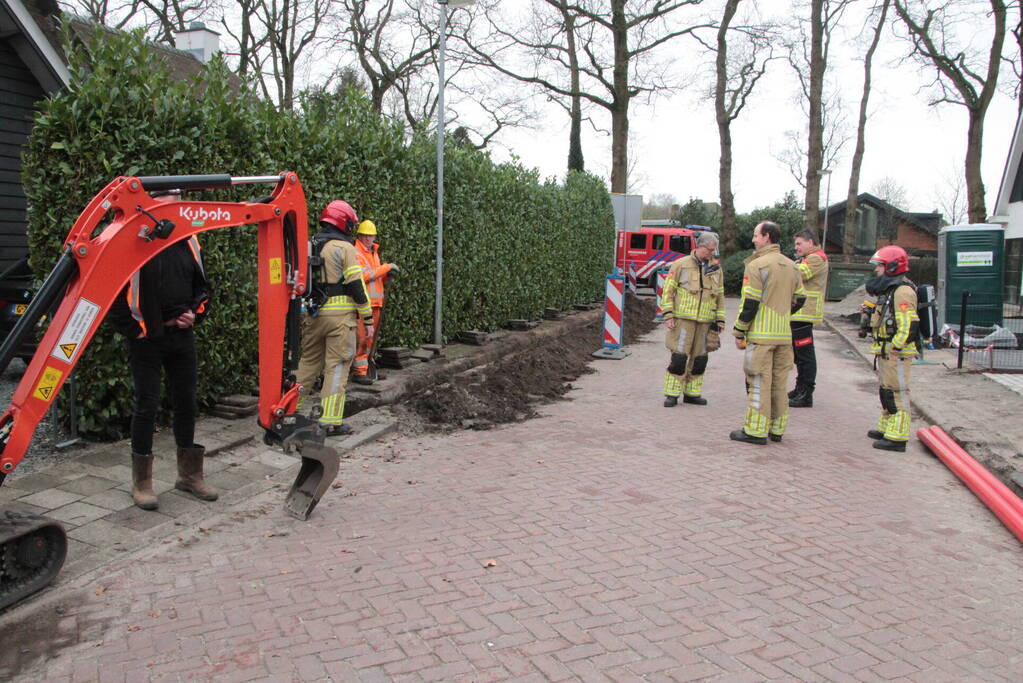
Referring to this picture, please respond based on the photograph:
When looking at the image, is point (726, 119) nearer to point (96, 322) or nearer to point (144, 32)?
point (144, 32)

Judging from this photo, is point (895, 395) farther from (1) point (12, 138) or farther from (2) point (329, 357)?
(1) point (12, 138)

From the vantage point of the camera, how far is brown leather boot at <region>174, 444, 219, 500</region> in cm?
527

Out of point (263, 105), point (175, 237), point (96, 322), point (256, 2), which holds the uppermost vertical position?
point (256, 2)

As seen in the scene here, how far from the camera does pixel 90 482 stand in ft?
17.6

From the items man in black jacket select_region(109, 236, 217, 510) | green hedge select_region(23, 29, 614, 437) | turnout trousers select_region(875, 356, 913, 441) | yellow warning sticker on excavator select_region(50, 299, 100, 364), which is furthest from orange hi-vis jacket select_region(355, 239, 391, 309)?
turnout trousers select_region(875, 356, 913, 441)

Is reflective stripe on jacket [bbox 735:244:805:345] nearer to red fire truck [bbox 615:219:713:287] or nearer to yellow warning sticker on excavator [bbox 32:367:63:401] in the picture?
yellow warning sticker on excavator [bbox 32:367:63:401]

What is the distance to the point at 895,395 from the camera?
7.45 m

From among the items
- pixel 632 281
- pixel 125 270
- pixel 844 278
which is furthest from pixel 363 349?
pixel 844 278

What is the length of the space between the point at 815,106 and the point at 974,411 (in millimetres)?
22331

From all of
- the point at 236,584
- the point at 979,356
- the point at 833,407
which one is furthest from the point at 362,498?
the point at 979,356

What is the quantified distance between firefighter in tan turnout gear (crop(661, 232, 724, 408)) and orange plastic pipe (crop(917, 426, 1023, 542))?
97.8 inches

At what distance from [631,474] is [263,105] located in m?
4.91

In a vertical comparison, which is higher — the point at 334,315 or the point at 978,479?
the point at 334,315

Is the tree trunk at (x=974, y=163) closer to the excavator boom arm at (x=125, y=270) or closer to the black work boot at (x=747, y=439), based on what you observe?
the black work boot at (x=747, y=439)
